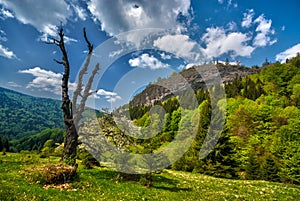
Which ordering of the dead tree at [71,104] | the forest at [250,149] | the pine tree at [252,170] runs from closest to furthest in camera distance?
1. the dead tree at [71,104]
2. the forest at [250,149]
3. the pine tree at [252,170]

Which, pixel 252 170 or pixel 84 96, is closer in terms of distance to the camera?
pixel 84 96

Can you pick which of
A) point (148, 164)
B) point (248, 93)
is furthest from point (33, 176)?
point (248, 93)

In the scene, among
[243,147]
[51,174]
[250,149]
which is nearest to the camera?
[51,174]

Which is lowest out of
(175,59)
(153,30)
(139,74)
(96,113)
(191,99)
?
(96,113)

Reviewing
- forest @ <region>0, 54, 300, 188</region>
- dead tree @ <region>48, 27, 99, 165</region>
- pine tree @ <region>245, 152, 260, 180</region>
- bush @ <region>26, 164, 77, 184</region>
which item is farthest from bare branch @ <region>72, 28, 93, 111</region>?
pine tree @ <region>245, 152, 260, 180</region>

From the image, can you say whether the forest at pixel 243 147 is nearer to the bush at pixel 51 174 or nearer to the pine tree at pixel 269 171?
the pine tree at pixel 269 171

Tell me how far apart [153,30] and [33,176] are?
19.2 metres

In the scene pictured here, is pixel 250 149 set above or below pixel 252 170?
above

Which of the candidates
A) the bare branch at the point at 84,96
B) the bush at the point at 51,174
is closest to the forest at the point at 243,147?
the bare branch at the point at 84,96

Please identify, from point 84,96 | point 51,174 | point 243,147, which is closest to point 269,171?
point 243,147

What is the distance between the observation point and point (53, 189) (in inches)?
469

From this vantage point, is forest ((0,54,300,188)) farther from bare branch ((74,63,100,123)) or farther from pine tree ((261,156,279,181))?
bare branch ((74,63,100,123))

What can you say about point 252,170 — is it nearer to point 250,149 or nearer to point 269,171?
point 269,171

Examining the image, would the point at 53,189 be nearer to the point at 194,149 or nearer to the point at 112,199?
the point at 112,199
